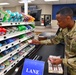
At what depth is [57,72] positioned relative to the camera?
1578 mm

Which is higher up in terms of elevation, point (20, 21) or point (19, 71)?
point (20, 21)

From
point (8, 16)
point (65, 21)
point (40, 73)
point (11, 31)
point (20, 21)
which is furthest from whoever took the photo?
point (20, 21)

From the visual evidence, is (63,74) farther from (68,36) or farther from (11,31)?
(11,31)

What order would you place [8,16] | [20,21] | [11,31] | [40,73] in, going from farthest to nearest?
[20,21]
[11,31]
[8,16]
[40,73]

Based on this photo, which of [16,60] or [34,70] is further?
[16,60]

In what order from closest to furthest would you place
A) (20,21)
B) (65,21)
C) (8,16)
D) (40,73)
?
(40,73)
(65,21)
(8,16)
(20,21)

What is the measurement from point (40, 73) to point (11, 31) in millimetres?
1235

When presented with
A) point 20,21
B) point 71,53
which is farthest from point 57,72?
point 20,21

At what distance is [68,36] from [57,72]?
0.46 m

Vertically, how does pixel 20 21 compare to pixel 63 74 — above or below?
above

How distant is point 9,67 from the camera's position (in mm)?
2438

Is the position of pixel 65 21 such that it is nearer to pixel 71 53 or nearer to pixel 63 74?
pixel 71 53

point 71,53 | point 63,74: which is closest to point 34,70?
point 63,74

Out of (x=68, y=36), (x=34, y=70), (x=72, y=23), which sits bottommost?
(x=34, y=70)
